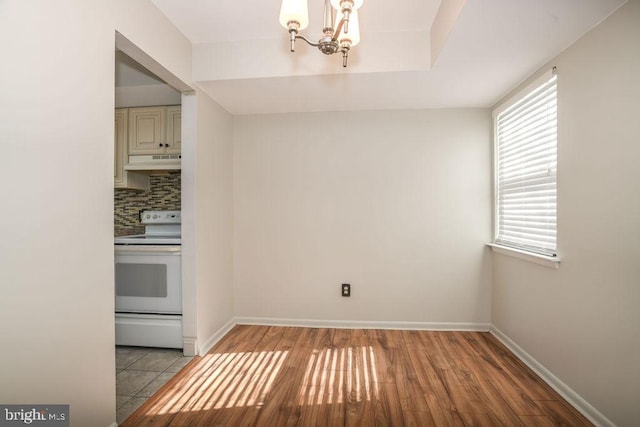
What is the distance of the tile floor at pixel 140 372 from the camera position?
75.0 inches

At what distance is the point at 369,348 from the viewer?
2646 millimetres

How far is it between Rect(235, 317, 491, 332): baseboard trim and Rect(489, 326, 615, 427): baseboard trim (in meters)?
0.35

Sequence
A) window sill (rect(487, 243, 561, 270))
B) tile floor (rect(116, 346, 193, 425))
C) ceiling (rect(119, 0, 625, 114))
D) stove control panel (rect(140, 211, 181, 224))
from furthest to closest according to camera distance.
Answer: stove control panel (rect(140, 211, 181, 224))
window sill (rect(487, 243, 561, 270))
tile floor (rect(116, 346, 193, 425))
ceiling (rect(119, 0, 625, 114))

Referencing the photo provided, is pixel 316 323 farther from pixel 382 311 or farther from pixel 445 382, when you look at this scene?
pixel 445 382

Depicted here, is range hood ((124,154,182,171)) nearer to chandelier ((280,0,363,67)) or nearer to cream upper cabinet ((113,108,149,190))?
cream upper cabinet ((113,108,149,190))

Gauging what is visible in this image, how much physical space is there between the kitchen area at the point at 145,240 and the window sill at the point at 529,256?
8.67ft

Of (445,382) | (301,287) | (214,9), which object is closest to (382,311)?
(301,287)

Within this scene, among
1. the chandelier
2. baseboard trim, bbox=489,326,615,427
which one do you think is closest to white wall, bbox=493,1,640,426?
baseboard trim, bbox=489,326,615,427

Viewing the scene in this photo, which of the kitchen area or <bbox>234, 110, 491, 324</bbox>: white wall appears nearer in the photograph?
the kitchen area

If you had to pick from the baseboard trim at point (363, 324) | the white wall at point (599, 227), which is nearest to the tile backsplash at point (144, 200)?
the baseboard trim at point (363, 324)

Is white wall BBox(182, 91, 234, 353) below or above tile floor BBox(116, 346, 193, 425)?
above

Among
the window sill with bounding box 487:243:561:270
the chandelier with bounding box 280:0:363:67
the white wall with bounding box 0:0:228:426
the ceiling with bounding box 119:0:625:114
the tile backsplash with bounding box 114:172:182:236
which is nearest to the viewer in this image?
the white wall with bounding box 0:0:228:426

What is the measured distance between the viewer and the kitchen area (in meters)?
2.37

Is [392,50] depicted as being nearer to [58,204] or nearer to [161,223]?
[58,204]
